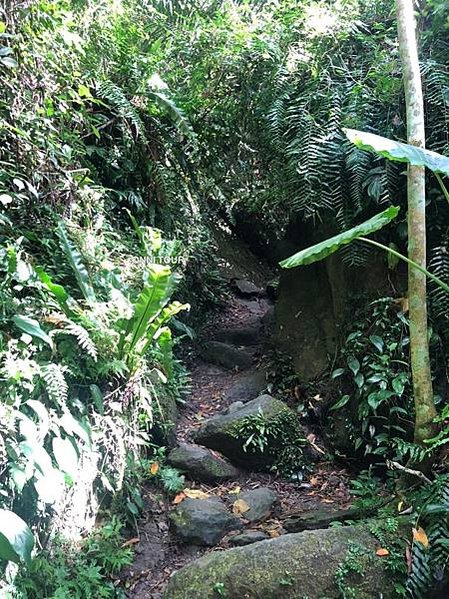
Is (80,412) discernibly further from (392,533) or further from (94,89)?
(94,89)

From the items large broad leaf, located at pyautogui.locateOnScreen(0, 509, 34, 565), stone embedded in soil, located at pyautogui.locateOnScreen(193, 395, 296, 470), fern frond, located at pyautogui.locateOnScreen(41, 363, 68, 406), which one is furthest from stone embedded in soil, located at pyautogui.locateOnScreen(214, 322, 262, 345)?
large broad leaf, located at pyautogui.locateOnScreen(0, 509, 34, 565)

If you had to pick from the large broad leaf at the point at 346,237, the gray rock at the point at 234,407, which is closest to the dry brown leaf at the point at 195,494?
the gray rock at the point at 234,407

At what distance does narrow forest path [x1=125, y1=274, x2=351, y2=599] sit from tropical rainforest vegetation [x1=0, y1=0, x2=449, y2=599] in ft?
0.31

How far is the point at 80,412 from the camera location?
8.84ft

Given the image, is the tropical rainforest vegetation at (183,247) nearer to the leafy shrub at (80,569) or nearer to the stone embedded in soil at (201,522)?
the leafy shrub at (80,569)

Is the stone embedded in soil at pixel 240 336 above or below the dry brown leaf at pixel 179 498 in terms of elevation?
above

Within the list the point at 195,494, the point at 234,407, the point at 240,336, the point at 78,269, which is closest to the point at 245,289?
the point at 240,336

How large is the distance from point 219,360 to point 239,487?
2.04 meters

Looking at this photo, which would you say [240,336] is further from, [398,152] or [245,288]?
[398,152]

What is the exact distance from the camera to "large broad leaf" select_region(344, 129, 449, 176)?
7.14 feet

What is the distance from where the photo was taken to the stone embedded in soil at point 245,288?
7400 millimetres

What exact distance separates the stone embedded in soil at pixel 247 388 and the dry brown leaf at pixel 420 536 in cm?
221

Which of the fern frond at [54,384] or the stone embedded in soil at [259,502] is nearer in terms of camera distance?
the fern frond at [54,384]

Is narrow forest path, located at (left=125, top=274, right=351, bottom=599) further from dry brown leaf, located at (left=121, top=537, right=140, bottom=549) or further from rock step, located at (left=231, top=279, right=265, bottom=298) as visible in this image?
rock step, located at (left=231, top=279, right=265, bottom=298)
